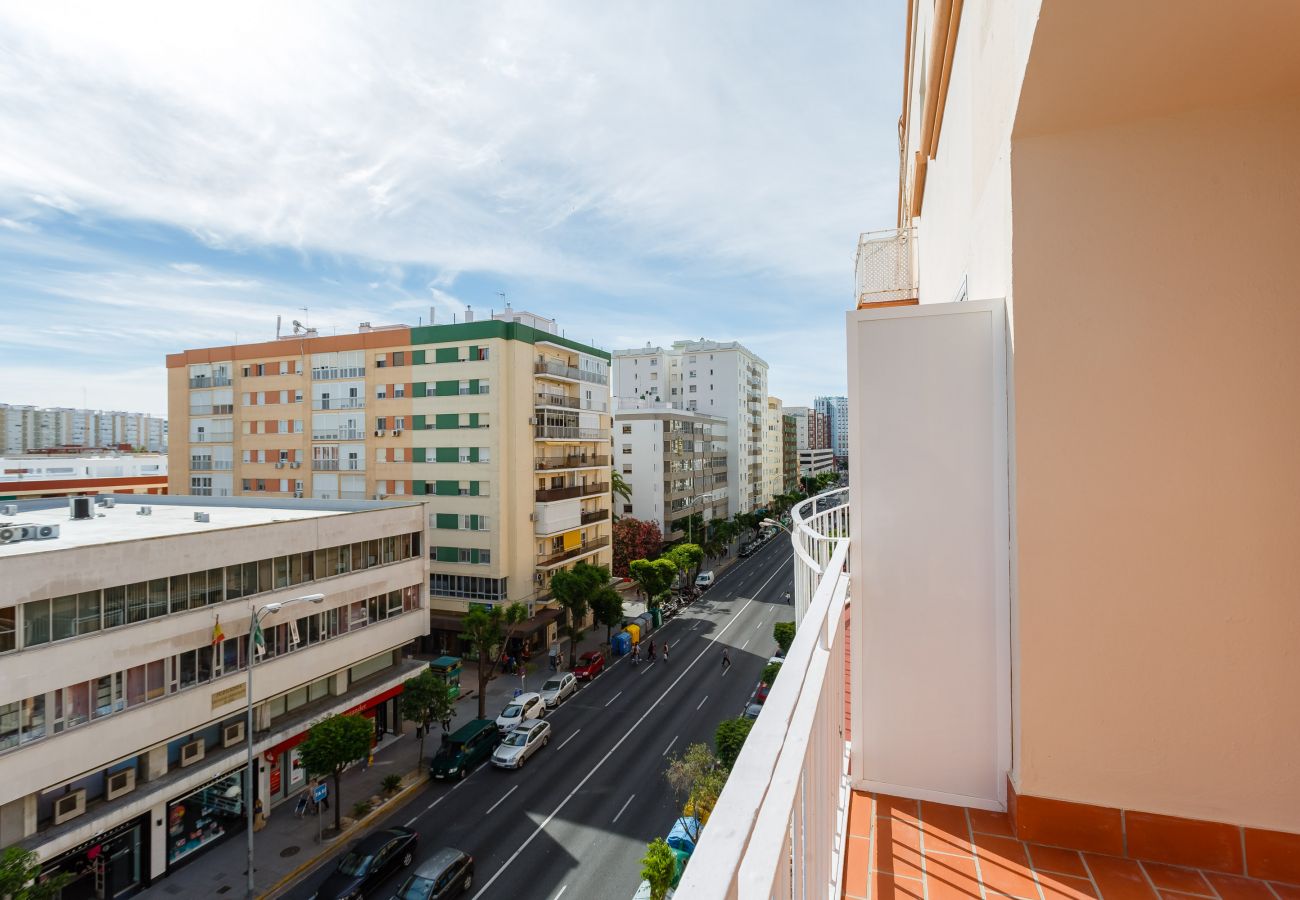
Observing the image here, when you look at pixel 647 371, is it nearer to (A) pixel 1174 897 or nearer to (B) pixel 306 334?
(B) pixel 306 334

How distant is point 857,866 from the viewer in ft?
8.52

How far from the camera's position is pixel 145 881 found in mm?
13562

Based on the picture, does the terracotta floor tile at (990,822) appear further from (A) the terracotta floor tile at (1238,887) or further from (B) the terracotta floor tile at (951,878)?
(A) the terracotta floor tile at (1238,887)

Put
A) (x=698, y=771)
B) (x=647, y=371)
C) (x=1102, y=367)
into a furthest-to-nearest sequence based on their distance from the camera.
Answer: (x=647, y=371) < (x=698, y=771) < (x=1102, y=367)

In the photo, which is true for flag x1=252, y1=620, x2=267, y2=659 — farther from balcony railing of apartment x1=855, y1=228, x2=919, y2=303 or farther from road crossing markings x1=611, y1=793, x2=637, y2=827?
balcony railing of apartment x1=855, y1=228, x2=919, y2=303

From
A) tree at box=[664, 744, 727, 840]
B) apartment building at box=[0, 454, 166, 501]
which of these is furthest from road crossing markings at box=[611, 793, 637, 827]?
apartment building at box=[0, 454, 166, 501]

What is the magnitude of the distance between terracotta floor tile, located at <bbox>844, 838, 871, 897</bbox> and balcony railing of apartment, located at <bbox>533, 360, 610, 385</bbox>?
93.8 ft

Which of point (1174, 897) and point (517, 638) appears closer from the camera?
point (1174, 897)

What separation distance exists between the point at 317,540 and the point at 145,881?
7.91m

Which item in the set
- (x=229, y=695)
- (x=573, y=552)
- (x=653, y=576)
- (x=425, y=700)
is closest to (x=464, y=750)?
(x=425, y=700)

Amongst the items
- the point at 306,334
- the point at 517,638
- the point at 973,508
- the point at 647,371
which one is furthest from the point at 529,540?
the point at 647,371

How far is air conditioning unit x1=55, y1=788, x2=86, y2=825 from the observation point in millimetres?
12211

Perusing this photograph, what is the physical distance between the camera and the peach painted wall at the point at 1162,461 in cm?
248

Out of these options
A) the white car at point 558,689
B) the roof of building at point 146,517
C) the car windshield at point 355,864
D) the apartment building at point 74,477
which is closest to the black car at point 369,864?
the car windshield at point 355,864
